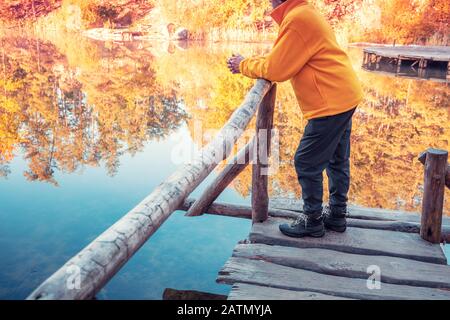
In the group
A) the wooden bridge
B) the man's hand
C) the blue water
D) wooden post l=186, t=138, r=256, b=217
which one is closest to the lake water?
the blue water

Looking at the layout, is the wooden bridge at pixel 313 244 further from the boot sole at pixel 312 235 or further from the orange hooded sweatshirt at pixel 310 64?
the orange hooded sweatshirt at pixel 310 64

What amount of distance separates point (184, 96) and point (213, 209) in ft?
35.6

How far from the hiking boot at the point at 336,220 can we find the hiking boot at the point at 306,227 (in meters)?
0.13

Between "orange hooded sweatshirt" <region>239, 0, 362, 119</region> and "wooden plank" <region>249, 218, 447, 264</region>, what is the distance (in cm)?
86

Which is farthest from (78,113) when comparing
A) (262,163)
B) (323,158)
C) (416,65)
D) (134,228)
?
(416,65)

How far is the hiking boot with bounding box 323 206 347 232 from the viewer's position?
11.1ft

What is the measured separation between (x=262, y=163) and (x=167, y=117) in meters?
8.93

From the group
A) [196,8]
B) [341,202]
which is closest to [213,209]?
[341,202]

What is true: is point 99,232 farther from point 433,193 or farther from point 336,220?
point 433,193

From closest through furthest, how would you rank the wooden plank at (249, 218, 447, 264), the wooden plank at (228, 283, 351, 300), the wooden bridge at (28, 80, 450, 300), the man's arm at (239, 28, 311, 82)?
the wooden bridge at (28, 80, 450, 300), the wooden plank at (228, 283, 351, 300), the man's arm at (239, 28, 311, 82), the wooden plank at (249, 218, 447, 264)

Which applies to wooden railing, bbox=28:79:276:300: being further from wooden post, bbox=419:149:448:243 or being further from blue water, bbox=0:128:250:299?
blue water, bbox=0:128:250:299

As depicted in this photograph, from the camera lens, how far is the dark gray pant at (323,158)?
2.91 metres

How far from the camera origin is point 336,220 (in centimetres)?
340

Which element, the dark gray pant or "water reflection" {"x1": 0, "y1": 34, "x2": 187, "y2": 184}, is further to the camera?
"water reflection" {"x1": 0, "y1": 34, "x2": 187, "y2": 184}
